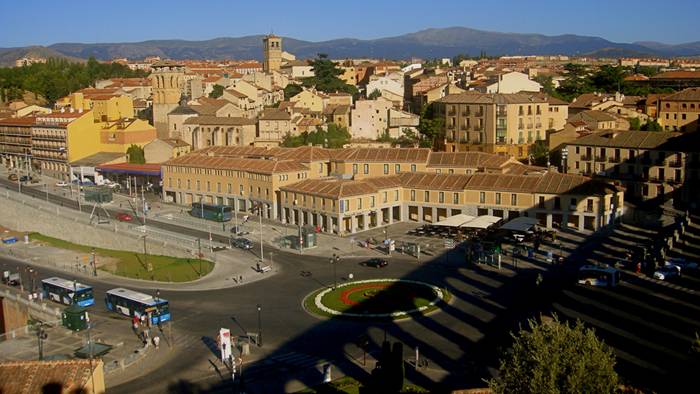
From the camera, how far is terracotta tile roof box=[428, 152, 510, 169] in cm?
6003

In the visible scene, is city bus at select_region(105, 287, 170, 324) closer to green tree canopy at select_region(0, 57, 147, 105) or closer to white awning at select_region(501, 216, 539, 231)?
white awning at select_region(501, 216, 539, 231)

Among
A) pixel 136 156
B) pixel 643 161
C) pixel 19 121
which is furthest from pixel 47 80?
pixel 643 161

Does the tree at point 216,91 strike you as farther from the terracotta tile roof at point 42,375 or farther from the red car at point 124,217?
the terracotta tile roof at point 42,375

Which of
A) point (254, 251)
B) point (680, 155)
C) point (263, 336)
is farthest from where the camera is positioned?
point (680, 155)

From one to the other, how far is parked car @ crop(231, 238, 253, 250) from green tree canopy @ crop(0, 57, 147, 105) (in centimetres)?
7628

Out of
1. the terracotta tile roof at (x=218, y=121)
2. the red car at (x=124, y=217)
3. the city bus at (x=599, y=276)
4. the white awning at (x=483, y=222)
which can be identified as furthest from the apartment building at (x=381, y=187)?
the city bus at (x=599, y=276)

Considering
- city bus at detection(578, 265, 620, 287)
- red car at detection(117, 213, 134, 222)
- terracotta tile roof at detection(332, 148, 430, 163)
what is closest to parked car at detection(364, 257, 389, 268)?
city bus at detection(578, 265, 620, 287)

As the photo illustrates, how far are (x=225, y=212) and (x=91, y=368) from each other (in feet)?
116

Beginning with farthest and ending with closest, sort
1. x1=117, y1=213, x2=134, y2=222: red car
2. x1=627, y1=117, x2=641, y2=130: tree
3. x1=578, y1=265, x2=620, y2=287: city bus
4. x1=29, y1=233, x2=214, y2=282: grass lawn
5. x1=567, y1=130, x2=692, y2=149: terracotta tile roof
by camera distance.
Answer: x1=627, y1=117, x2=641, y2=130: tree
x1=117, y1=213, x2=134, y2=222: red car
x1=567, y1=130, x2=692, y2=149: terracotta tile roof
x1=29, y1=233, x2=214, y2=282: grass lawn
x1=578, y1=265, x2=620, y2=287: city bus

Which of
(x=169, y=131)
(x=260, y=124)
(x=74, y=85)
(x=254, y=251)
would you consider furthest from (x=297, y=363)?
(x=74, y=85)

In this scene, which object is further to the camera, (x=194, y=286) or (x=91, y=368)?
(x=194, y=286)

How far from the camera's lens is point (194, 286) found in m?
43.3

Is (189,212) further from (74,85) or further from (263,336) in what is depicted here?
(74,85)

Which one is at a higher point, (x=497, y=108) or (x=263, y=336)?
(x=497, y=108)
